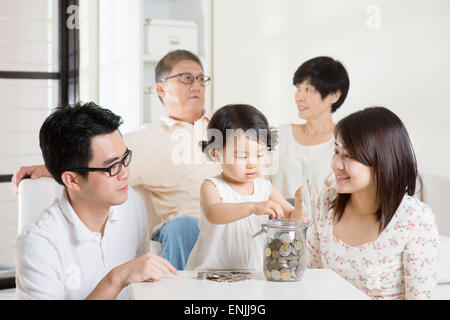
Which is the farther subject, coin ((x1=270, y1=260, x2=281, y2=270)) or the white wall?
the white wall

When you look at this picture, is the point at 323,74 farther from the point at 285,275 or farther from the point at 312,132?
the point at 285,275

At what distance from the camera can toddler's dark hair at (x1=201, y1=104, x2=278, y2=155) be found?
5.27ft

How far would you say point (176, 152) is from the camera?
2393mm

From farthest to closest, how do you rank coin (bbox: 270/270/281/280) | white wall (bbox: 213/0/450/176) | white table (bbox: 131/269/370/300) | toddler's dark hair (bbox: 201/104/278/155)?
white wall (bbox: 213/0/450/176) < toddler's dark hair (bbox: 201/104/278/155) < coin (bbox: 270/270/281/280) < white table (bbox: 131/269/370/300)

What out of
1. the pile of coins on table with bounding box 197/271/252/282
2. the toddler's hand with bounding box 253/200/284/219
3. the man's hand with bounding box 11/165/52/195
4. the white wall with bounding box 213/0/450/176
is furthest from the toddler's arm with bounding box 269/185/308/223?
the white wall with bounding box 213/0/450/176

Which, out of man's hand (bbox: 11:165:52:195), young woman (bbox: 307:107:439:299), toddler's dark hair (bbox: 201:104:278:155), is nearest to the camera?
young woman (bbox: 307:107:439:299)

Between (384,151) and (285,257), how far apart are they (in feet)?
1.50

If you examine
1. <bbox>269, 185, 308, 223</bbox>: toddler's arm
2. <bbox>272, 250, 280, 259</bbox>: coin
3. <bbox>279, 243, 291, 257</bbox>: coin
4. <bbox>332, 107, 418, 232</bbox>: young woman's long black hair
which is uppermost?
<bbox>332, 107, 418, 232</bbox>: young woman's long black hair

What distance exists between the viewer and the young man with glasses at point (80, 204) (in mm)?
1249

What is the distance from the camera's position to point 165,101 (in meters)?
2.53

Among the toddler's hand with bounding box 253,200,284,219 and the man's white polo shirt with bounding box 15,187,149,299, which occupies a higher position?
the toddler's hand with bounding box 253,200,284,219

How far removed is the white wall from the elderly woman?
540 mm

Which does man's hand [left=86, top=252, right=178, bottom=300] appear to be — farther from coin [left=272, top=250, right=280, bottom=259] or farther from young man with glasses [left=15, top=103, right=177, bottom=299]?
coin [left=272, top=250, right=280, bottom=259]

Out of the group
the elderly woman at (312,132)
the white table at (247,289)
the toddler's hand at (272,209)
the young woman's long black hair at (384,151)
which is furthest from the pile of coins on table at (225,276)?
the elderly woman at (312,132)
